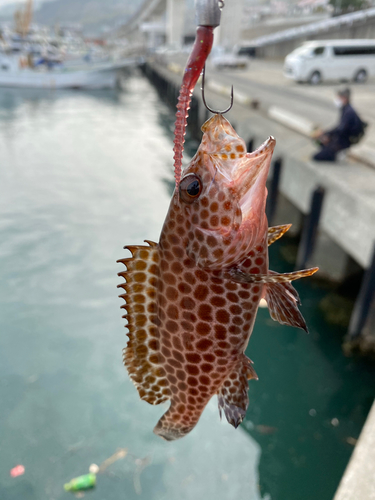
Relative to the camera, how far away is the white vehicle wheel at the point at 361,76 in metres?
24.9

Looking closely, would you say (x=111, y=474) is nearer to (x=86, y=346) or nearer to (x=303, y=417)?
(x=86, y=346)

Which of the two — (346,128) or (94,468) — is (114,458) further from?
(346,128)

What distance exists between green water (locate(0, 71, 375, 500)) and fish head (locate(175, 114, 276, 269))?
6.08 metres

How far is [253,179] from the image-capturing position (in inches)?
59.4

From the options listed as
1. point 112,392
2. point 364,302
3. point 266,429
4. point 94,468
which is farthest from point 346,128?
point 94,468

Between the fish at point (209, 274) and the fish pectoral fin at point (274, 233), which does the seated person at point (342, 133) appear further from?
the fish at point (209, 274)

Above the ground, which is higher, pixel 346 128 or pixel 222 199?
pixel 222 199

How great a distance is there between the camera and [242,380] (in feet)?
5.40

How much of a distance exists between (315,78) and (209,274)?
2805 cm

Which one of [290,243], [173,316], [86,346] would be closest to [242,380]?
[173,316]

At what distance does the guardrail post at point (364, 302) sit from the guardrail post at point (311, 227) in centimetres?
184

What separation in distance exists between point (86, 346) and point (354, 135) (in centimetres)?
768

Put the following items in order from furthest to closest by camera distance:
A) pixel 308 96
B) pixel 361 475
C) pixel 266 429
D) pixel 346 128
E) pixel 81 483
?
pixel 308 96 → pixel 346 128 → pixel 266 429 → pixel 81 483 → pixel 361 475

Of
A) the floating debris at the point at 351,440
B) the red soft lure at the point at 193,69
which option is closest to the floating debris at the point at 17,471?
the floating debris at the point at 351,440
